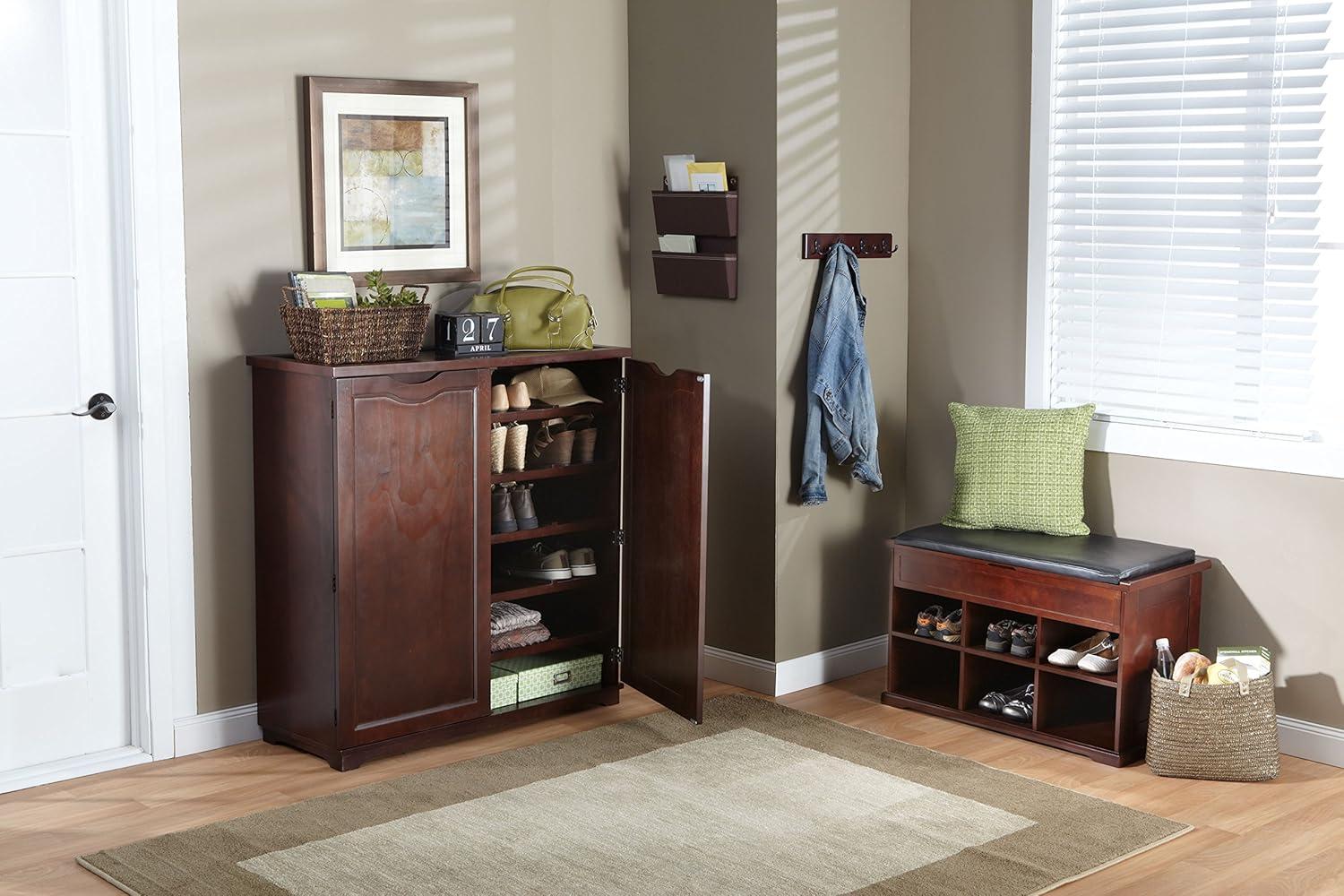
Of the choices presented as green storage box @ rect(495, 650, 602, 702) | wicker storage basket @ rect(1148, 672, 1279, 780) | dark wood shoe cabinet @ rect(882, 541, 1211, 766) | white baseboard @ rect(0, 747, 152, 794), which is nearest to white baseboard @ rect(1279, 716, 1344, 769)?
wicker storage basket @ rect(1148, 672, 1279, 780)

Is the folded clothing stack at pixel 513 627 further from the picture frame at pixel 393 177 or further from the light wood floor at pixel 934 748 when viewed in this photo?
the picture frame at pixel 393 177

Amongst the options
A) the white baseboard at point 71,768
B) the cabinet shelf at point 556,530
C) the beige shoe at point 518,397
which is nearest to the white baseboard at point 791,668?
the cabinet shelf at point 556,530

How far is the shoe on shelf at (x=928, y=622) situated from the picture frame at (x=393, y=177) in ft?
5.35

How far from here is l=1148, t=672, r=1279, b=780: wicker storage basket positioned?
3.62 meters

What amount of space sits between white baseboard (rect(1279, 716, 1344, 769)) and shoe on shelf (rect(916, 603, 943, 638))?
95cm

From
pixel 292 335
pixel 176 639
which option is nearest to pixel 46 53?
pixel 292 335

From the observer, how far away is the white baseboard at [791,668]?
4438 millimetres

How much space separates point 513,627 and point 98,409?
4.04 feet

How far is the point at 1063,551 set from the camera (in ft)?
12.9

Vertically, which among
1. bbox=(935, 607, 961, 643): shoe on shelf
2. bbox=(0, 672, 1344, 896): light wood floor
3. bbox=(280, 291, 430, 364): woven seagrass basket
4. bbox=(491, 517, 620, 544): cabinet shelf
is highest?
bbox=(280, 291, 430, 364): woven seagrass basket

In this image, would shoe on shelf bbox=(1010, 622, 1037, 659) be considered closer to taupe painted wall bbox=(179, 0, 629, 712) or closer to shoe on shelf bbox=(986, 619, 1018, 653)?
shoe on shelf bbox=(986, 619, 1018, 653)

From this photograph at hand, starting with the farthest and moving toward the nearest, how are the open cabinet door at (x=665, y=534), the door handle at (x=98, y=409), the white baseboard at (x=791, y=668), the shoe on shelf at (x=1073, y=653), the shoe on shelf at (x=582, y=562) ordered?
the white baseboard at (x=791, y=668) → the shoe on shelf at (x=582, y=562) → the open cabinet door at (x=665, y=534) → the shoe on shelf at (x=1073, y=653) → the door handle at (x=98, y=409)

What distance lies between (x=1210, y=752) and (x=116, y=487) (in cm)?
284

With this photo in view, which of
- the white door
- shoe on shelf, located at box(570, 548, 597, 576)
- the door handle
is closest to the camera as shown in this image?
the white door
